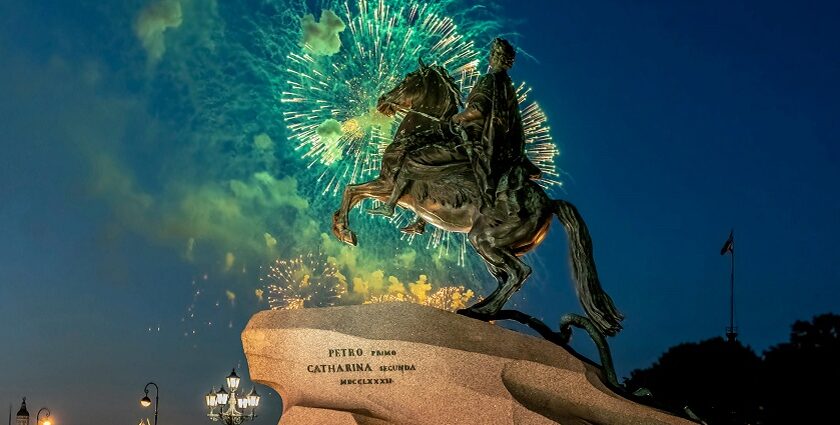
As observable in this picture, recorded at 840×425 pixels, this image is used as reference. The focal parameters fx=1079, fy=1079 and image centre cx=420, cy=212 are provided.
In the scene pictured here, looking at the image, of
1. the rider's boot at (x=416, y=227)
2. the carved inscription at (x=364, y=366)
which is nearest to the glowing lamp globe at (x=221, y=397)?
the rider's boot at (x=416, y=227)

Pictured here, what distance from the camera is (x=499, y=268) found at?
1221cm

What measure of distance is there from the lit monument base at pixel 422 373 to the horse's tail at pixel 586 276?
881 mm

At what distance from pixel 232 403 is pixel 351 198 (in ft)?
35.9

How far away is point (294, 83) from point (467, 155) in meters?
6.33

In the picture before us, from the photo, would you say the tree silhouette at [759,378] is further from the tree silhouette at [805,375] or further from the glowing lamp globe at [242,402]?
the glowing lamp globe at [242,402]

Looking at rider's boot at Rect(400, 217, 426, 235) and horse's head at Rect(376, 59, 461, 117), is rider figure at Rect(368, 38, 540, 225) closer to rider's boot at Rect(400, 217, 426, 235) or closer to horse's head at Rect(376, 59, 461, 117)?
horse's head at Rect(376, 59, 461, 117)

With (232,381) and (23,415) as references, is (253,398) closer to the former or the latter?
(232,381)

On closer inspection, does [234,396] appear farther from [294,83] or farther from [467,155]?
[467,155]

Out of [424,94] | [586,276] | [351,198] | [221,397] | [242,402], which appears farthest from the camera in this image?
[242,402]

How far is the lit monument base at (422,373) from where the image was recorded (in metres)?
10.5

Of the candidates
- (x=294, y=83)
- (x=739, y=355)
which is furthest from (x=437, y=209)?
(x=739, y=355)

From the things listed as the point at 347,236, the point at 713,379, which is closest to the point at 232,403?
the point at 347,236

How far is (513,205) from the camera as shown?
475 inches

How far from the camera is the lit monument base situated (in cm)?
1047
